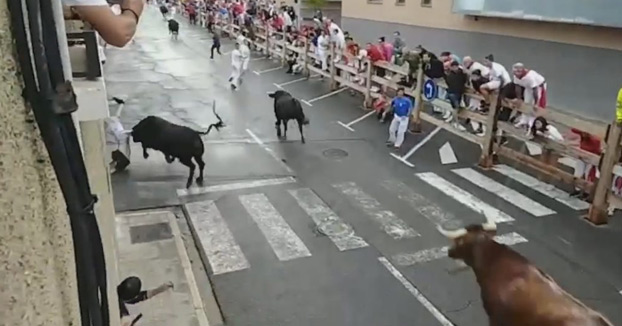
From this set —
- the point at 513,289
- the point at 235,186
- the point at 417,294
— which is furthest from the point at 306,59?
the point at 513,289

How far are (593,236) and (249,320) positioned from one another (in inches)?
235

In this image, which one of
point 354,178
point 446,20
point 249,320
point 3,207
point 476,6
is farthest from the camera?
point 446,20

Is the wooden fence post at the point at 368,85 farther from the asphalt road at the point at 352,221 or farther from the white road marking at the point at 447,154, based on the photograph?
the white road marking at the point at 447,154

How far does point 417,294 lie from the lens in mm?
7234

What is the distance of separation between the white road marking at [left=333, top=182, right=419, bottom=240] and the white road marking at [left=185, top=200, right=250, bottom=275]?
252 centimetres

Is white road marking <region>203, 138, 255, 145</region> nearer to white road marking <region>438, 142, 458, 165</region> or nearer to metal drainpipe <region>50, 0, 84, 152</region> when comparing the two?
white road marking <region>438, 142, 458, 165</region>

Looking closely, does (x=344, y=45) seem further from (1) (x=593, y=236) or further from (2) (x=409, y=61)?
(1) (x=593, y=236)

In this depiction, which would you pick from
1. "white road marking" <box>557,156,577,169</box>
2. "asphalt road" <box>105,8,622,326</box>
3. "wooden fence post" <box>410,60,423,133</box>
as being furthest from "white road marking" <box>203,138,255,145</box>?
"white road marking" <box>557,156,577,169</box>

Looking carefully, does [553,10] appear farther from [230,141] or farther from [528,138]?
[230,141]

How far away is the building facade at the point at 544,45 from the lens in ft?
52.0

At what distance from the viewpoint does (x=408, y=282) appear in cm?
752

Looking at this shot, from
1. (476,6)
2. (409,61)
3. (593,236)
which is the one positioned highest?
(476,6)

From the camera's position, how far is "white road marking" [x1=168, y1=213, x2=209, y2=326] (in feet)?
21.2

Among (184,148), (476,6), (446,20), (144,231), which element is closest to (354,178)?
(184,148)
